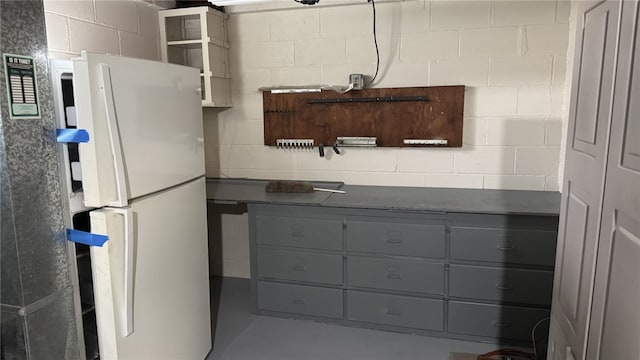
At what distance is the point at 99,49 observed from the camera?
2.77 meters

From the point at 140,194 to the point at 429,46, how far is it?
2.25 meters

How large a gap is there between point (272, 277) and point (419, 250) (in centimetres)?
104

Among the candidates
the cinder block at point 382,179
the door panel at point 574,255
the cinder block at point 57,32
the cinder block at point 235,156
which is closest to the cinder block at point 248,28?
the cinder block at point 235,156

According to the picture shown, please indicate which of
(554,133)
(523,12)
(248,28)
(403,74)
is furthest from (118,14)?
(554,133)

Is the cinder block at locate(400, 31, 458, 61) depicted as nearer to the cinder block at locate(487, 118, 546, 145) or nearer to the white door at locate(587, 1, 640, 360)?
the cinder block at locate(487, 118, 546, 145)

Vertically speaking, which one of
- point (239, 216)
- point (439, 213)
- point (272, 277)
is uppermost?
point (439, 213)

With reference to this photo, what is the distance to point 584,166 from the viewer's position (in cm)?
164

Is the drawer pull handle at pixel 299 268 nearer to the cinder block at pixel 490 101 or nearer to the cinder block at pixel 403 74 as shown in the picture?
the cinder block at pixel 403 74

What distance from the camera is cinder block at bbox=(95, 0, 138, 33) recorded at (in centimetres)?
276

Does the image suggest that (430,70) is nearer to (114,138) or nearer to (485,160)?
(485,160)

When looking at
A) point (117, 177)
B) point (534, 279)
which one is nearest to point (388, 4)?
point (534, 279)

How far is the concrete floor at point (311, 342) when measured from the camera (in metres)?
2.79

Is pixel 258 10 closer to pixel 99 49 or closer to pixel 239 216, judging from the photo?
pixel 99 49

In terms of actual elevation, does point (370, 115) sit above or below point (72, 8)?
below
